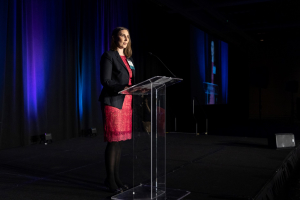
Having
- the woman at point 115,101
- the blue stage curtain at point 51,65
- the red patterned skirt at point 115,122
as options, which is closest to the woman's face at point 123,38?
the woman at point 115,101

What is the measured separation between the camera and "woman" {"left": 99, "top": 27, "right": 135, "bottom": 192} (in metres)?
2.24

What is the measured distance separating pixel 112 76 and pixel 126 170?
1.26 m

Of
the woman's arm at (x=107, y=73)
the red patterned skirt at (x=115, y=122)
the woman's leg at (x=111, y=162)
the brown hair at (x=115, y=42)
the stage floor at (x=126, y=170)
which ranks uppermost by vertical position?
the brown hair at (x=115, y=42)

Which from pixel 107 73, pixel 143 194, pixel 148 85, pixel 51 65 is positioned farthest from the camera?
pixel 51 65

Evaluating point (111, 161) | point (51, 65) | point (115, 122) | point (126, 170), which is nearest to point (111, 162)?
point (111, 161)

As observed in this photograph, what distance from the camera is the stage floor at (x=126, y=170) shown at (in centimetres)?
239

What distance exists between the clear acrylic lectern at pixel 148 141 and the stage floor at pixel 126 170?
0.94 ft

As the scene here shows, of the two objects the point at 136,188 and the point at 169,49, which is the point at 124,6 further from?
the point at 136,188

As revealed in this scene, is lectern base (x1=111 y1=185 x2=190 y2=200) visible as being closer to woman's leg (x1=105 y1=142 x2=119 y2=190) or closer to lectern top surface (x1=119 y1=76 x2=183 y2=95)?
woman's leg (x1=105 y1=142 x2=119 y2=190)

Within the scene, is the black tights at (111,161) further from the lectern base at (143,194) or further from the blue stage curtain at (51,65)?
the blue stage curtain at (51,65)

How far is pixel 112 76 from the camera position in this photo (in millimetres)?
2316

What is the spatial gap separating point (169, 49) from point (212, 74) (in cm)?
237

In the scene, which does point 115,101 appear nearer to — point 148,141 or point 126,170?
point 148,141

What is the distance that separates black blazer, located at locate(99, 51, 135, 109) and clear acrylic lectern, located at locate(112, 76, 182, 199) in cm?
16
